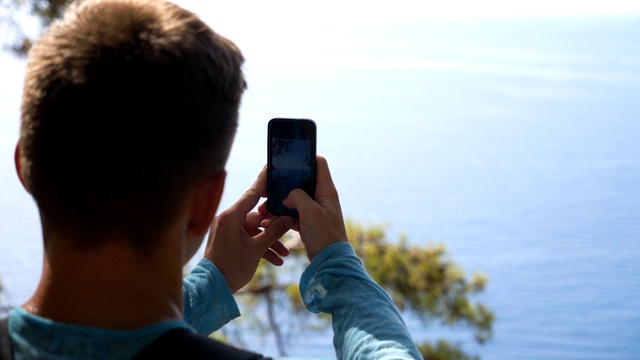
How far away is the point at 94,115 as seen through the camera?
541 mm

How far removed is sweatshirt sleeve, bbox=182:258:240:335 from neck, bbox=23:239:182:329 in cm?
21

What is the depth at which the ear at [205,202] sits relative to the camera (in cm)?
59

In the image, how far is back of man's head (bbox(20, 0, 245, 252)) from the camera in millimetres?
542

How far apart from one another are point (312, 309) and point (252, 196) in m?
0.15

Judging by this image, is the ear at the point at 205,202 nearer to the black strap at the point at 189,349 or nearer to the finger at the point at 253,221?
the black strap at the point at 189,349

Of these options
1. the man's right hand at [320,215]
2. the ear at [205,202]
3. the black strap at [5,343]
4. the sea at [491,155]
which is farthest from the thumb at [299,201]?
the sea at [491,155]

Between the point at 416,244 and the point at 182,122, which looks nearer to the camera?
the point at 182,122

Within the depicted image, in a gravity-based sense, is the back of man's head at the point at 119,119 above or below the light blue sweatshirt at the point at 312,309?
above

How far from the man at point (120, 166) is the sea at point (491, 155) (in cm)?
139

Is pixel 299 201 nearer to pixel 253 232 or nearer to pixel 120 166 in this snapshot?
pixel 253 232

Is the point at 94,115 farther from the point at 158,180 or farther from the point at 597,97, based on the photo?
the point at 597,97

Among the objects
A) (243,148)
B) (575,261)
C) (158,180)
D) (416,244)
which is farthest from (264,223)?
(575,261)

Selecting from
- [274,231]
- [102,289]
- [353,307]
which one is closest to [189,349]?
[102,289]

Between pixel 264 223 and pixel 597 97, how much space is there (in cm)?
170
